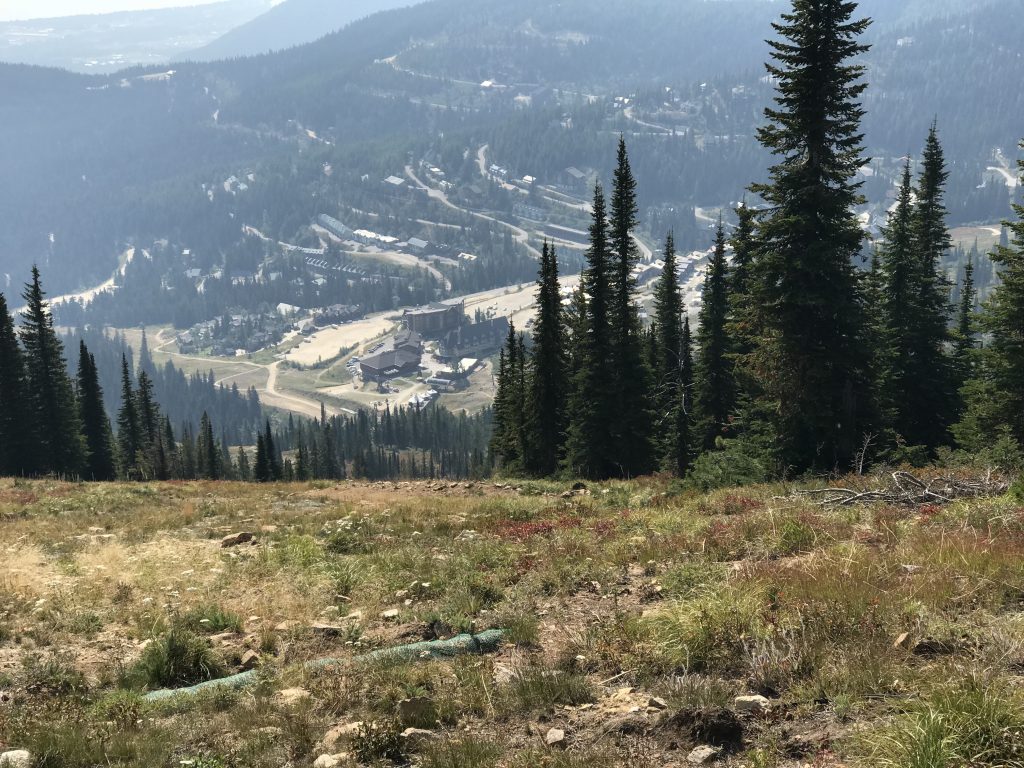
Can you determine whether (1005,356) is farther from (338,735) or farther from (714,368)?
(338,735)

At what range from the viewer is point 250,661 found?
10.5 metres

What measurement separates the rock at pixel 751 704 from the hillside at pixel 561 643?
0.03m

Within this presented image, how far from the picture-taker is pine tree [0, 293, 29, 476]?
66.1m

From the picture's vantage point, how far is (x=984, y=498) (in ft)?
46.3

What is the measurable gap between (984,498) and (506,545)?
9258 millimetres

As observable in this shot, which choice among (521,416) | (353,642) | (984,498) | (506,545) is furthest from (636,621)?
(521,416)

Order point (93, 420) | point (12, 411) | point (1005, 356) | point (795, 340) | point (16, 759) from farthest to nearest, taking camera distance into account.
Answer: point (93, 420), point (12, 411), point (1005, 356), point (795, 340), point (16, 759)

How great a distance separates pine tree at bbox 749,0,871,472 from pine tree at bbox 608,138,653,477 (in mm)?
21550

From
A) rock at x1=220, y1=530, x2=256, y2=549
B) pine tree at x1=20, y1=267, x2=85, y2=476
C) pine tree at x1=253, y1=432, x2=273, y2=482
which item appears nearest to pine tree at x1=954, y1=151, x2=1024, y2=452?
rock at x1=220, y1=530, x2=256, y2=549

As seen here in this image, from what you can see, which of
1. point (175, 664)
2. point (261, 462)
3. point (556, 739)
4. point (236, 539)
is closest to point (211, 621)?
point (175, 664)

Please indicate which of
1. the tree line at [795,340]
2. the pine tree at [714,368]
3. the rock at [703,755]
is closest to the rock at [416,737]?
the rock at [703,755]

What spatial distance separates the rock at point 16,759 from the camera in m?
7.26

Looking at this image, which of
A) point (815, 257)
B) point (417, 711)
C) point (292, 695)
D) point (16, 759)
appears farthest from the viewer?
point (815, 257)

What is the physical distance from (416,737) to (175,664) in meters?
4.47
